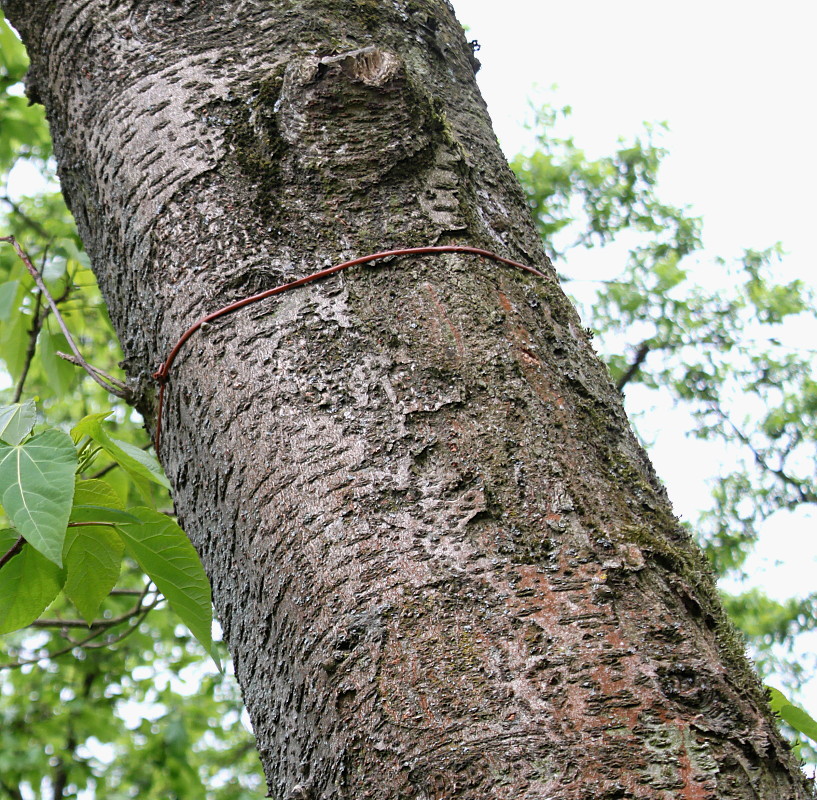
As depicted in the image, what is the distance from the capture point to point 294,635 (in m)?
0.80

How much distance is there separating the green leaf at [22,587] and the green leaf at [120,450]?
163 mm

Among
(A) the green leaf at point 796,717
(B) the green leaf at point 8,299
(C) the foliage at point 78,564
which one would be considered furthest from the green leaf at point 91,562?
(B) the green leaf at point 8,299

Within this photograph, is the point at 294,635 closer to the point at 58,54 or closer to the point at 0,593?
the point at 0,593

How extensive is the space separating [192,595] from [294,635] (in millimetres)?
249

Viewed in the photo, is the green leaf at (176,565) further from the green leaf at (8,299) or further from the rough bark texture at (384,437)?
the green leaf at (8,299)

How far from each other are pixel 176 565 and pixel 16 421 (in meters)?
0.28

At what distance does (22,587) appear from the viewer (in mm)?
985

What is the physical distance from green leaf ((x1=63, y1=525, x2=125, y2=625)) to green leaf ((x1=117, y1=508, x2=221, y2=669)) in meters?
0.07

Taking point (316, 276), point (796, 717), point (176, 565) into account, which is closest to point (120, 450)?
point (176, 565)

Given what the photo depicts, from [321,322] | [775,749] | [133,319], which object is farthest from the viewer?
[133,319]

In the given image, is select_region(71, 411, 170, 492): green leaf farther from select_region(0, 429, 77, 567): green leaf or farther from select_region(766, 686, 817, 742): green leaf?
select_region(766, 686, 817, 742): green leaf

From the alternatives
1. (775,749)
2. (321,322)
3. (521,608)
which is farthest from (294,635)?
(775,749)

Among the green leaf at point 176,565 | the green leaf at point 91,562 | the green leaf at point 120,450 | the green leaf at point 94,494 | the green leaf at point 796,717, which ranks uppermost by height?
the green leaf at point 120,450

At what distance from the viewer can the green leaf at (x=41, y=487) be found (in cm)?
80
